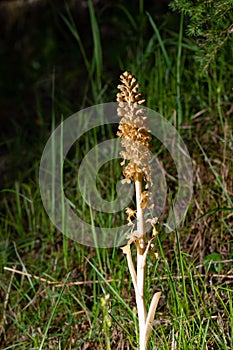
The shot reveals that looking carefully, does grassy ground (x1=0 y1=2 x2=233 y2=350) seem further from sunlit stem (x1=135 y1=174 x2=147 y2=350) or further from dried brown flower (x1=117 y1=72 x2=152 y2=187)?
dried brown flower (x1=117 y1=72 x2=152 y2=187)

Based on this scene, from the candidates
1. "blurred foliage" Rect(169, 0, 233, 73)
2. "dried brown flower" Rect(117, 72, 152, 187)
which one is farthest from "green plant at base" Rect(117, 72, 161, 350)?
"blurred foliage" Rect(169, 0, 233, 73)

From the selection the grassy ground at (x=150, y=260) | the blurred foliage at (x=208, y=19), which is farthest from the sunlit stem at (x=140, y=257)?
the blurred foliage at (x=208, y=19)

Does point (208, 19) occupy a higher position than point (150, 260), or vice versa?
point (208, 19)

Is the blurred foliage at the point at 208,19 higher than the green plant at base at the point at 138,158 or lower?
higher

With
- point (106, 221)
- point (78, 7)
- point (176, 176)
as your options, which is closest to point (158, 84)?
point (176, 176)

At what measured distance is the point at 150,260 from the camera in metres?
2.12

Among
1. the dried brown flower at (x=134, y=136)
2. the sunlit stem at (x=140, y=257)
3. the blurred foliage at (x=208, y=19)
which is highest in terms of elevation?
the blurred foliage at (x=208, y=19)

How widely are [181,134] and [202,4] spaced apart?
0.91 meters

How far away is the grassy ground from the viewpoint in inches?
72.6

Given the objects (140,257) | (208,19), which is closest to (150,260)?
(140,257)

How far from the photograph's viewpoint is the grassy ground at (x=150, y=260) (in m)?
1.84

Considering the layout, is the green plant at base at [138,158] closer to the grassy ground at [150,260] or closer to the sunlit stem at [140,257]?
the sunlit stem at [140,257]

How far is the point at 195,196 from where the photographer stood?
7.97 feet

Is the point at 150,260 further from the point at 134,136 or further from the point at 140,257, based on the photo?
the point at 134,136
